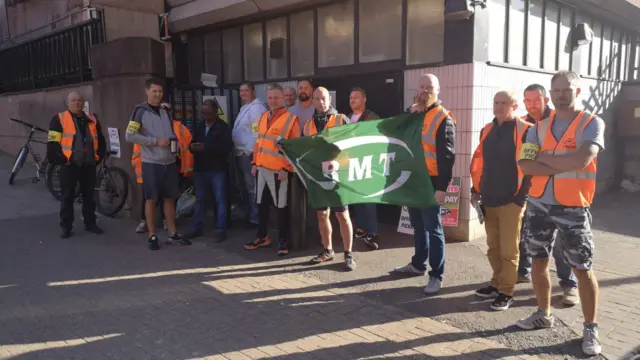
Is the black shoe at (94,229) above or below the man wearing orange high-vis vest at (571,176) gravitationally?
below

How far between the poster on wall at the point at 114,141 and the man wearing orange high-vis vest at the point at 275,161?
3178 mm

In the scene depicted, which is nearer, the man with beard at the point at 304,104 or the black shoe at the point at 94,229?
the man with beard at the point at 304,104

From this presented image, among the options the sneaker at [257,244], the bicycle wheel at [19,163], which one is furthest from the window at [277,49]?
the bicycle wheel at [19,163]

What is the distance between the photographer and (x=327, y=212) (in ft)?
18.1

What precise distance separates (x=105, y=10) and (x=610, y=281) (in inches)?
380

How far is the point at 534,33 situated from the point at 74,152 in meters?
7.11

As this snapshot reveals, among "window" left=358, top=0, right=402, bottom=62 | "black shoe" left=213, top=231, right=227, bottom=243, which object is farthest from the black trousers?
"window" left=358, top=0, right=402, bottom=62

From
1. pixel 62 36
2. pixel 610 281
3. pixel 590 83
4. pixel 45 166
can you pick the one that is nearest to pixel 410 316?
pixel 610 281

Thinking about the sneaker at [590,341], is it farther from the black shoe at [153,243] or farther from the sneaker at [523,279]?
the black shoe at [153,243]

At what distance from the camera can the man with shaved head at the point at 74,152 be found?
6859 mm

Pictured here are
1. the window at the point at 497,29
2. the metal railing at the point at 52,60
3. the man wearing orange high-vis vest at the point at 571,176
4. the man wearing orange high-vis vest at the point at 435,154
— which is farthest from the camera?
the metal railing at the point at 52,60

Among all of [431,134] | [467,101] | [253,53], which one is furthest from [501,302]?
[253,53]

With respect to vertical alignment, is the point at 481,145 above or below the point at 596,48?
below

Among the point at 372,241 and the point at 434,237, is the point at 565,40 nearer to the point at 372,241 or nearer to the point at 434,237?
the point at 372,241
